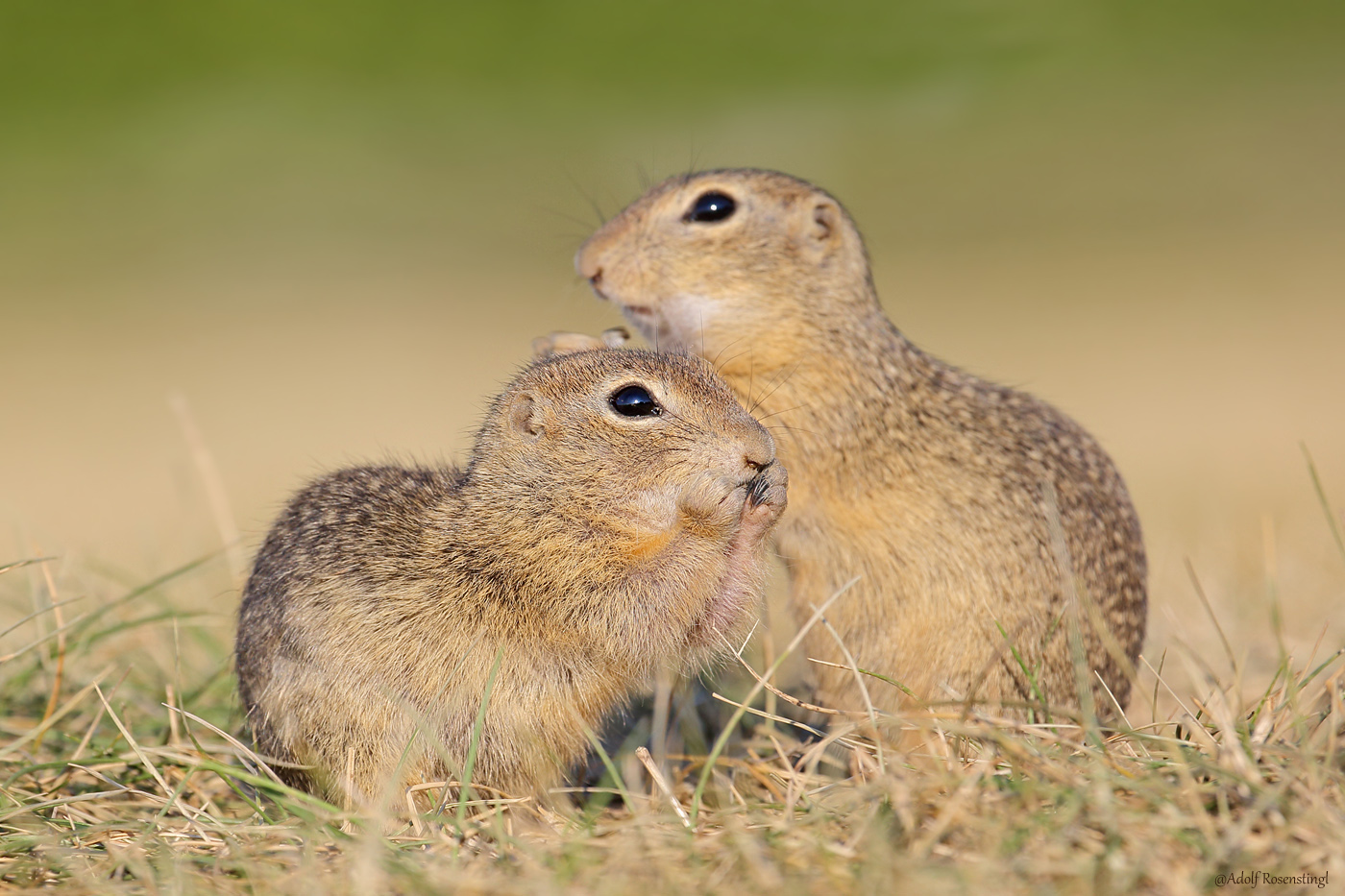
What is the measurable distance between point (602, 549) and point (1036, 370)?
38.2 feet

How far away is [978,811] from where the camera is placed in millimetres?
2750

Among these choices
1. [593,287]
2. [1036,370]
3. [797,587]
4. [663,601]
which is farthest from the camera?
[1036,370]

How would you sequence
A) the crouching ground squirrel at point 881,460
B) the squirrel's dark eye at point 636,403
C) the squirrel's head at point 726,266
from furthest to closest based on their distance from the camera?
the squirrel's head at point 726,266
the crouching ground squirrel at point 881,460
the squirrel's dark eye at point 636,403

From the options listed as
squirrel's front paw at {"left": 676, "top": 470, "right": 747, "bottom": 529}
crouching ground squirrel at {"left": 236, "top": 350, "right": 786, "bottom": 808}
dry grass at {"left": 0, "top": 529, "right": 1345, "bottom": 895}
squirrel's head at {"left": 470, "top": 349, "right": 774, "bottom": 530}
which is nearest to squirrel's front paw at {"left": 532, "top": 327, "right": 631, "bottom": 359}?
squirrel's head at {"left": 470, "top": 349, "right": 774, "bottom": 530}

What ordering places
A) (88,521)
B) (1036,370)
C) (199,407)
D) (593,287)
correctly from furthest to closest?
(199,407) < (1036,370) < (88,521) < (593,287)

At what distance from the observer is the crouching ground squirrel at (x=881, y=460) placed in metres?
4.56

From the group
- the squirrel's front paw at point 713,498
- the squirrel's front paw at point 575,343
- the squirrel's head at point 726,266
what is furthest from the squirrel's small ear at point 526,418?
the squirrel's head at point 726,266

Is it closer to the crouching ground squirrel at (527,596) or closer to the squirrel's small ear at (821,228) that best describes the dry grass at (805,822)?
the crouching ground squirrel at (527,596)

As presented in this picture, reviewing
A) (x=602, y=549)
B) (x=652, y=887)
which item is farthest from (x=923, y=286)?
(x=652, y=887)

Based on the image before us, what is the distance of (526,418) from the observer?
4086 mm

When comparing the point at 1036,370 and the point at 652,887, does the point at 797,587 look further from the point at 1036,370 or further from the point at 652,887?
the point at 1036,370

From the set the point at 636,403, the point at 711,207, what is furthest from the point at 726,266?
the point at 636,403

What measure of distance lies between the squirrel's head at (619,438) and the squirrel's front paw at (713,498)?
0.07 ft

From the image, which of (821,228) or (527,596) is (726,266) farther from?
(527,596)
